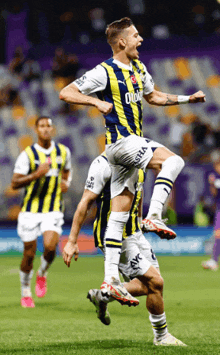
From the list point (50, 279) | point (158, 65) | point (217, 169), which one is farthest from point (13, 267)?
point (158, 65)

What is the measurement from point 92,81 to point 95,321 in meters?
2.93

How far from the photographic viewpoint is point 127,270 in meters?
5.33

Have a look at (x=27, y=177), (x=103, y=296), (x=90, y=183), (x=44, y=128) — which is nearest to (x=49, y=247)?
(x=27, y=177)

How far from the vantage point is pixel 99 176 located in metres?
5.35

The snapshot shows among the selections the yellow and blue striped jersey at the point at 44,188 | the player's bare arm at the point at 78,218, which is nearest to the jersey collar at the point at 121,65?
the player's bare arm at the point at 78,218

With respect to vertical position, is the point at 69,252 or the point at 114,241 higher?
the point at 114,241

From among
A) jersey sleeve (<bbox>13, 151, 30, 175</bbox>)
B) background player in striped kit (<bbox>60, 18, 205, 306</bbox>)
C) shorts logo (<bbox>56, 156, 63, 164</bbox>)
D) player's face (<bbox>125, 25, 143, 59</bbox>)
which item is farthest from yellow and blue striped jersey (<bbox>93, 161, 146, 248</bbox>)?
shorts logo (<bbox>56, 156, 63, 164</bbox>)

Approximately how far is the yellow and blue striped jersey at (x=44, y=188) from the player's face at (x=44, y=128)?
20 cm

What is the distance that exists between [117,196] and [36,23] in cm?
1605

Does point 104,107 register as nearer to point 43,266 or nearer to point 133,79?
point 133,79

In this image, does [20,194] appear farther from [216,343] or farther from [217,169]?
[216,343]

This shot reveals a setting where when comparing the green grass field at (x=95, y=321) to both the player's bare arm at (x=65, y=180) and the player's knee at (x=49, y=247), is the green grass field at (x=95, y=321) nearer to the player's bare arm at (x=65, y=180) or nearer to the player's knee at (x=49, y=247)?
the player's knee at (x=49, y=247)

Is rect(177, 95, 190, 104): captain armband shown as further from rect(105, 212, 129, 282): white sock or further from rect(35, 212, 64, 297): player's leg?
rect(35, 212, 64, 297): player's leg

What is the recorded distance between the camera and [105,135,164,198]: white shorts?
4965mm
